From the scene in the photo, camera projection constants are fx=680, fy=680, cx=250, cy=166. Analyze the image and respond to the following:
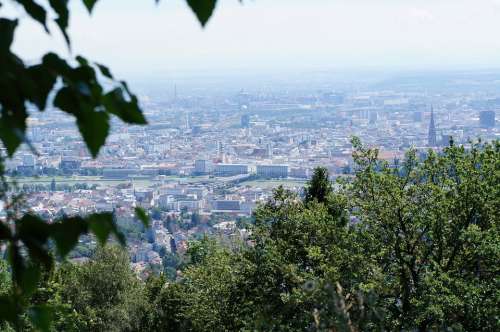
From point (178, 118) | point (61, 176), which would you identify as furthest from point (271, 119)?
point (61, 176)

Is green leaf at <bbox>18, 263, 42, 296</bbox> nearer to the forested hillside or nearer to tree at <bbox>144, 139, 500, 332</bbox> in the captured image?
the forested hillside

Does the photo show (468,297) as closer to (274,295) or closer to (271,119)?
(274,295)

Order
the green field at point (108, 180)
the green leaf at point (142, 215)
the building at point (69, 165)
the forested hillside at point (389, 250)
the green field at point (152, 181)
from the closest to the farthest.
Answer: the green leaf at point (142, 215)
the forested hillside at point (389, 250)
the green field at point (108, 180)
the green field at point (152, 181)
the building at point (69, 165)

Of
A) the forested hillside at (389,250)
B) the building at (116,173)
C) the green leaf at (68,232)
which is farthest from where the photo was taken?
the building at (116,173)

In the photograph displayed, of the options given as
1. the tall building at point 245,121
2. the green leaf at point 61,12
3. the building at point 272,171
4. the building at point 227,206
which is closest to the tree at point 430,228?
the green leaf at point 61,12

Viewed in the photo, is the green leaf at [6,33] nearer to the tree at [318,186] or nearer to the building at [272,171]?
the tree at [318,186]

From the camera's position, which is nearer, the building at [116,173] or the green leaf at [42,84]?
the green leaf at [42,84]
